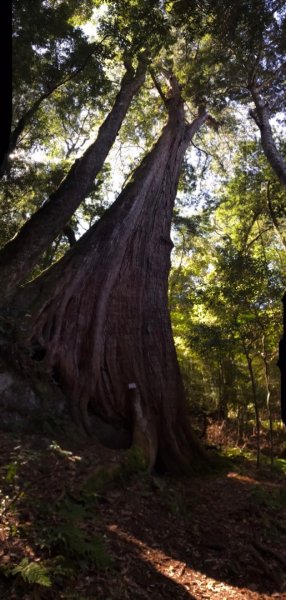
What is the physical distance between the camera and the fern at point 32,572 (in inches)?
99.0

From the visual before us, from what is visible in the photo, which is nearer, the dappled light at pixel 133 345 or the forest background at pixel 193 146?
the dappled light at pixel 133 345

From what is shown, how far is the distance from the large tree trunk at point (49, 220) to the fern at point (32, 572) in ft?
14.0

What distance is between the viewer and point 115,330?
760 centimetres

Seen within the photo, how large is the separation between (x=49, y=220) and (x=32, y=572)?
5.48 m

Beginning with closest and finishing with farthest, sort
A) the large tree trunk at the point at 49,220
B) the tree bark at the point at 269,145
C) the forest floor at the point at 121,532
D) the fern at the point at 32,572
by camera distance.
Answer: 1. the fern at the point at 32,572
2. the forest floor at the point at 121,532
3. the large tree trunk at the point at 49,220
4. the tree bark at the point at 269,145

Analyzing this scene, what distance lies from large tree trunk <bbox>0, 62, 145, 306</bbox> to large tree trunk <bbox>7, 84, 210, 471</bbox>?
0.47 m

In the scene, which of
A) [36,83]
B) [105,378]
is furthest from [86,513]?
[36,83]

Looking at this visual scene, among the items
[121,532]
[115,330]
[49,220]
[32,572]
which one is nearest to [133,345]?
[115,330]

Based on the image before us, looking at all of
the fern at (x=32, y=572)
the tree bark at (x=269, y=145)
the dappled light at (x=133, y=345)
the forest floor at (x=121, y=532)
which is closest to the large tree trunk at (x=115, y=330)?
the dappled light at (x=133, y=345)

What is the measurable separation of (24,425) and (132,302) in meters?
3.28

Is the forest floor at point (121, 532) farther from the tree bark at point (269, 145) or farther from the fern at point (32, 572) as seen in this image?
the tree bark at point (269, 145)

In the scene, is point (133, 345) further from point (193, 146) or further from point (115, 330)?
point (193, 146)

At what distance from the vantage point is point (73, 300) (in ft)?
23.9

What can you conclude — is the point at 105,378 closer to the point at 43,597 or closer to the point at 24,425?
the point at 24,425
